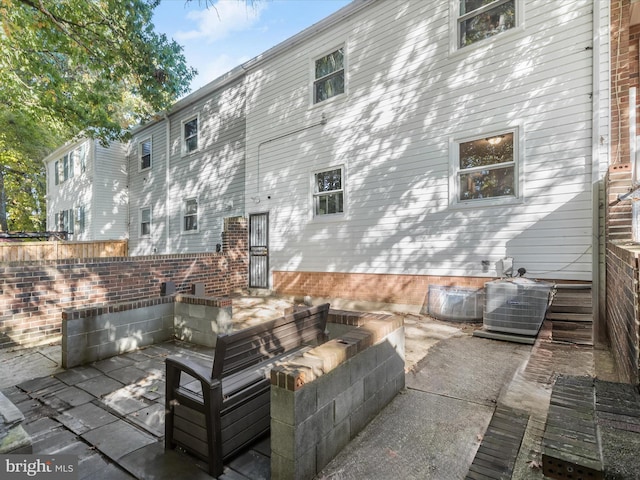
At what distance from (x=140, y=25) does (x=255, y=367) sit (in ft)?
28.6

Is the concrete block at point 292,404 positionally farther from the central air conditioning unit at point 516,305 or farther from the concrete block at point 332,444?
the central air conditioning unit at point 516,305

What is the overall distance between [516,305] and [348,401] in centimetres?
359

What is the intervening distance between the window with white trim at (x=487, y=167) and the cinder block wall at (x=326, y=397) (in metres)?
4.29

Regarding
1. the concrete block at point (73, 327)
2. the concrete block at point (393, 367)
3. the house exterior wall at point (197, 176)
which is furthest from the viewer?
the house exterior wall at point (197, 176)

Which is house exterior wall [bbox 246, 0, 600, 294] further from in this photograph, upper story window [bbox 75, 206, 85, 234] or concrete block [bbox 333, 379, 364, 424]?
upper story window [bbox 75, 206, 85, 234]

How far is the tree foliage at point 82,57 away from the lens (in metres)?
6.69

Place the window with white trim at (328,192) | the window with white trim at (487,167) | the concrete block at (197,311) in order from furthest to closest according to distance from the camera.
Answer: the window with white trim at (328,192)
the window with white trim at (487,167)
the concrete block at (197,311)

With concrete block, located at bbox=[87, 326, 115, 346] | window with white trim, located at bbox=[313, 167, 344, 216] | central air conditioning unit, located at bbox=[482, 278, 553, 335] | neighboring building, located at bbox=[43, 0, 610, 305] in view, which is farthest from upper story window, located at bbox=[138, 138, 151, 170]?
central air conditioning unit, located at bbox=[482, 278, 553, 335]

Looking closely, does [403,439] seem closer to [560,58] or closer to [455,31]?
[560,58]

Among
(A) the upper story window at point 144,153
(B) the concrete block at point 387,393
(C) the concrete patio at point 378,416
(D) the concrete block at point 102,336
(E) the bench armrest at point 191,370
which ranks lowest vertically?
(C) the concrete patio at point 378,416

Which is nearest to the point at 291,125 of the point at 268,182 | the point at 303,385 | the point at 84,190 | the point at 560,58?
the point at 268,182

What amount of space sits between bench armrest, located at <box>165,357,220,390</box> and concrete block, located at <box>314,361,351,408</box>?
2.23 ft

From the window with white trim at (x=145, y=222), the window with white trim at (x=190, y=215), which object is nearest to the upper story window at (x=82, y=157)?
the window with white trim at (x=145, y=222)

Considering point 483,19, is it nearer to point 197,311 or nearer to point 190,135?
point 197,311
